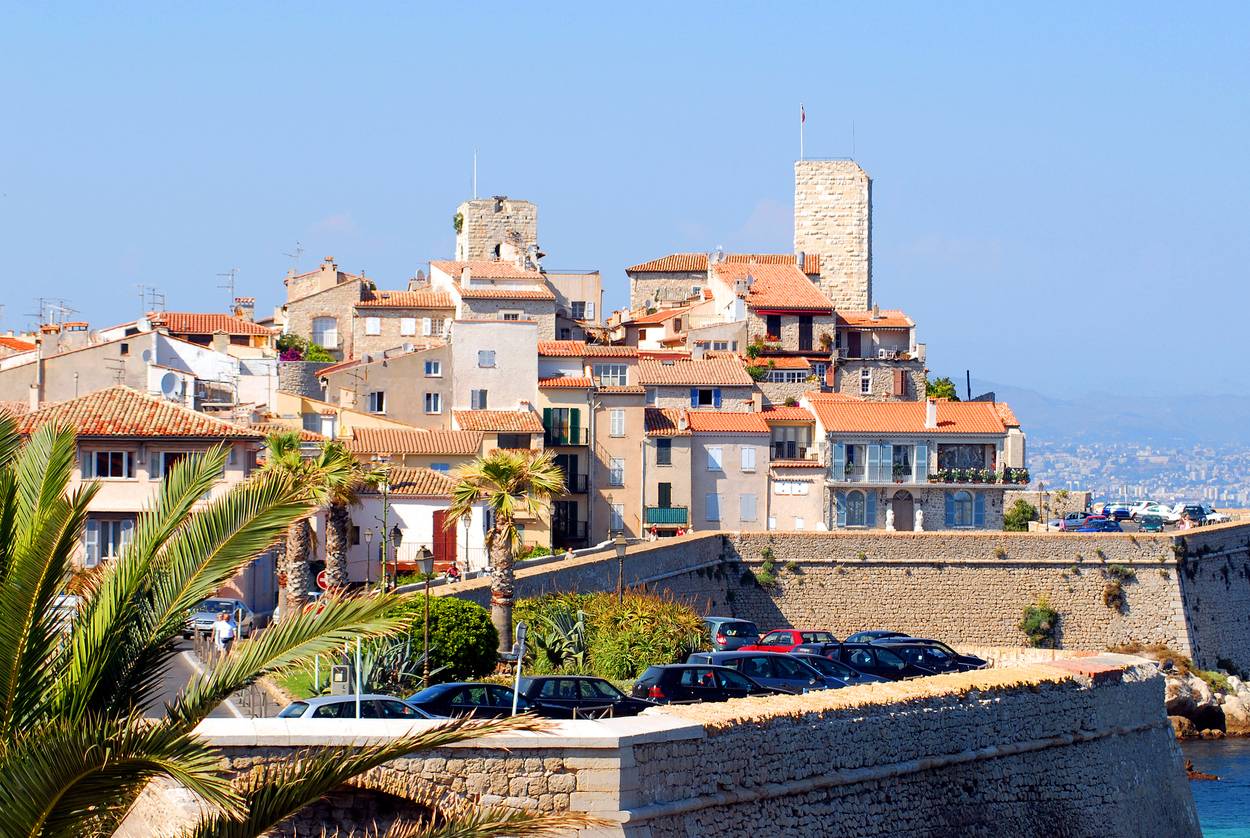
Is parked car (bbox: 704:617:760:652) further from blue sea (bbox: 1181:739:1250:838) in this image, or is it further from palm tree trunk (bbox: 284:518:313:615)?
blue sea (bbox: 1181:739:1250:838)

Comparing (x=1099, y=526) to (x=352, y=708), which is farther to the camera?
(x=1099, y=526)

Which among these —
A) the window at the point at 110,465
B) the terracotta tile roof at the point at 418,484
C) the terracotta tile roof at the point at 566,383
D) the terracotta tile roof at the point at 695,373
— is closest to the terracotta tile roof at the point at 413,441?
the terracotta tile roof at the point at 418,484

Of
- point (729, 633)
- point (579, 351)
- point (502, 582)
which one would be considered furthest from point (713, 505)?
point (502, 582)

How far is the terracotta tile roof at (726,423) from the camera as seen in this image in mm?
63906

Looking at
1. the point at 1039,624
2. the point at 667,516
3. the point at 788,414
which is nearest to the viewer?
the point at 1039,624

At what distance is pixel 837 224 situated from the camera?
92.3m

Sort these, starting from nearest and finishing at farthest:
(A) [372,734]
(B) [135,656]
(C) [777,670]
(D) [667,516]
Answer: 1. (B) [135,656]
2. (A) [372,734]
3. (C) [777,670]
4. (D) [667,516]

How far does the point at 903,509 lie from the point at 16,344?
32.5m

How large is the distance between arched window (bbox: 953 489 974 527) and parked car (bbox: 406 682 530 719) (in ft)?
139

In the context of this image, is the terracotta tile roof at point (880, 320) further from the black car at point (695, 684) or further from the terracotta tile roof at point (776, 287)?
the black car at point (695, 684)

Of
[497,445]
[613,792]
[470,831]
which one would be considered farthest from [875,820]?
[497,445]

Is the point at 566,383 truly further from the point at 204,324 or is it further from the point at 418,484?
the point at 204,324

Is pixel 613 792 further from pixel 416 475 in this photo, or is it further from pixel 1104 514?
Result: pixel 1104 514

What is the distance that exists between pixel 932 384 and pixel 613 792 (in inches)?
2620
